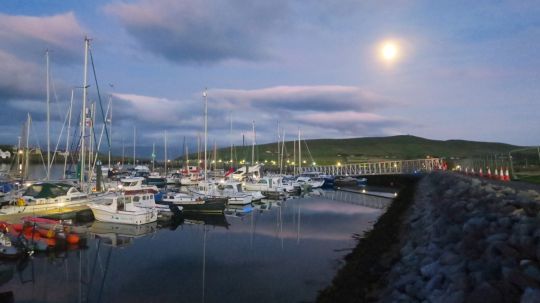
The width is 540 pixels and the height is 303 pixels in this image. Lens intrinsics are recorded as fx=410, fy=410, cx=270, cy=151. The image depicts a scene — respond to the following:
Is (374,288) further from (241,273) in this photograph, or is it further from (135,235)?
(135,235)

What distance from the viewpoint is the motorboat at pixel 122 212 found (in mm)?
33719

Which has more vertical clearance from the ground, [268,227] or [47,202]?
[47,202]

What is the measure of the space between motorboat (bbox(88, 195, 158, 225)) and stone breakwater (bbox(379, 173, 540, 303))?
2462 cm

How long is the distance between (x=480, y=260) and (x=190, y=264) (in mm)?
17218

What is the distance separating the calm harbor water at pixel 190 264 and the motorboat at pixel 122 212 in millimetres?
660

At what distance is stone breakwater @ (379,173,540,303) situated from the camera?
7316 millimetres

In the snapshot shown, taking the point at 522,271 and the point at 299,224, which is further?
the point at 299,224

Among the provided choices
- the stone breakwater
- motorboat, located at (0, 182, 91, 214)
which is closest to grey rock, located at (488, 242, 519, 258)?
the stone breakwater

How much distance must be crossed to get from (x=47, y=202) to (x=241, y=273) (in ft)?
71.3

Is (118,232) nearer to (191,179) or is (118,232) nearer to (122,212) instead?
(122,212)

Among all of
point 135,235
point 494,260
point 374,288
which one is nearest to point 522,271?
point 494,260

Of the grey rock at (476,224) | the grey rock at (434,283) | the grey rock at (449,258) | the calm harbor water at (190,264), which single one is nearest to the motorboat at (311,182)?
the calm harbor water at (190,264)

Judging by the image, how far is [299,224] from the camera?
37469 mm

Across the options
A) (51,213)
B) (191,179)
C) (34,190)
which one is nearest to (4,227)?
(51,213)
